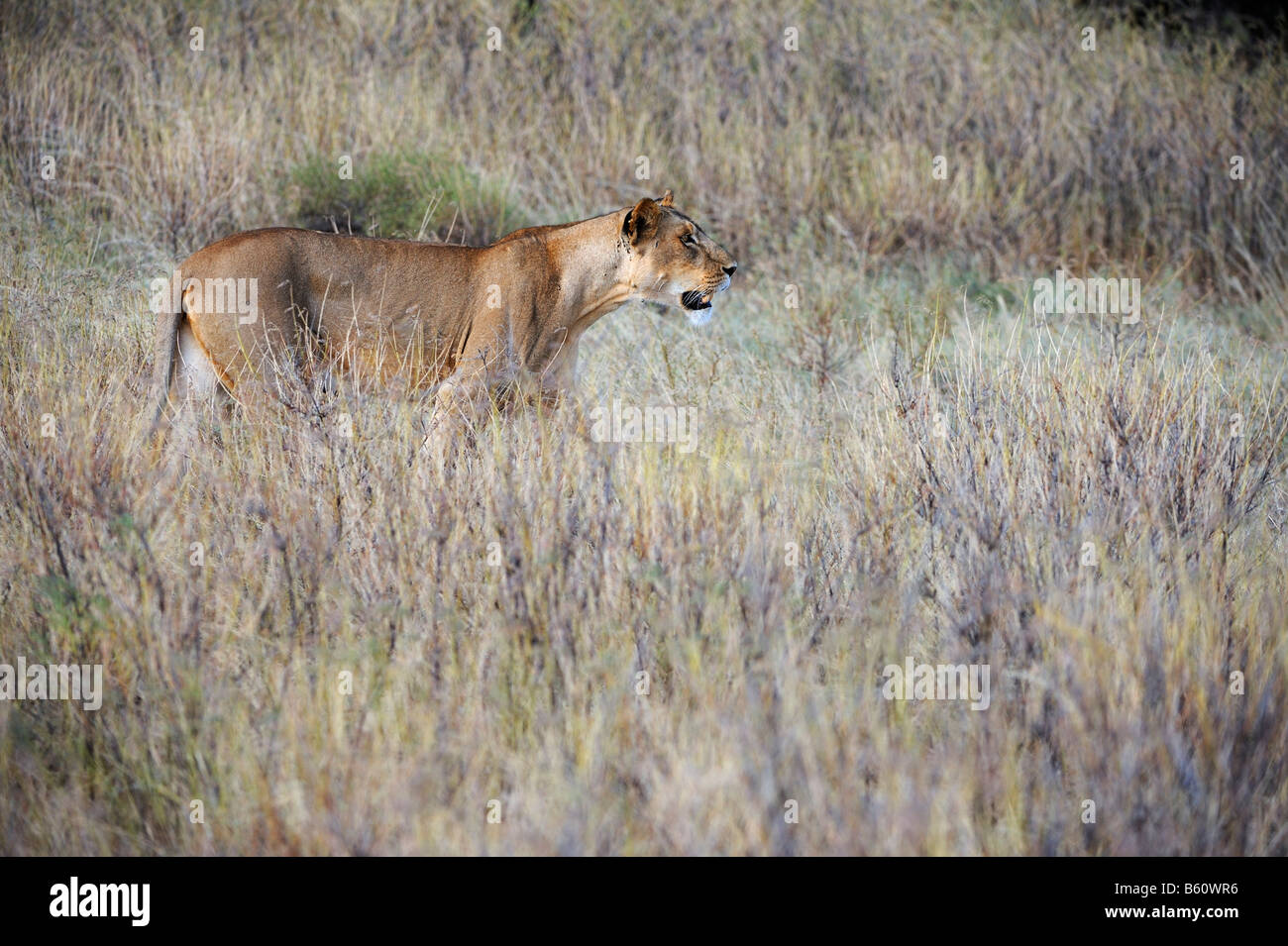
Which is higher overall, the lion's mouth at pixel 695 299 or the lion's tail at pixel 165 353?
the lion's mouth at pixel 695 299

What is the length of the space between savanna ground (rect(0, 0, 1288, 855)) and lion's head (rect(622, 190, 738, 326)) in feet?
1.65

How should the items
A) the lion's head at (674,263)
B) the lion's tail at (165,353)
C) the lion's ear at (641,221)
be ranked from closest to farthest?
the lion's tail at (165,353), the lion's ear at (641,221), the lion's head at (674,263)

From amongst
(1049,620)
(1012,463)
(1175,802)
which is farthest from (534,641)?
(1012,463)

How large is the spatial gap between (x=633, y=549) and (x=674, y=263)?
6.79 feet

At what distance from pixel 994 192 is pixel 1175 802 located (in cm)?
762

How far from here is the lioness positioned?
218 inches

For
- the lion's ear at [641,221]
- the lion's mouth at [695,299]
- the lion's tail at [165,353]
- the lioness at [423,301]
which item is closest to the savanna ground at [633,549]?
the lion's tail at [165,353]

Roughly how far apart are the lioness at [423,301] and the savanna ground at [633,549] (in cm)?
27

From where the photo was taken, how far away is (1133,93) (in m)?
11.2

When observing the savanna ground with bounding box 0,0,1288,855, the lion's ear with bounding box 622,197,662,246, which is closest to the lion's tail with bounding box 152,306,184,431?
the savanna ground with bounding box 0,0,1288,855

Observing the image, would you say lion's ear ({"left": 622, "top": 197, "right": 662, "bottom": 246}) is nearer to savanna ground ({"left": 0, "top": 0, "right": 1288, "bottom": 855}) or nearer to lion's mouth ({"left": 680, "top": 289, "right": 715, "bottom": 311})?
lion's mouth ({"left": 680, "top": 289, "right": 715, "bottom": 311})

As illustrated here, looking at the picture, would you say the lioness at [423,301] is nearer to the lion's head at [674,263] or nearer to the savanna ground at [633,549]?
the lion's head at [674,263]

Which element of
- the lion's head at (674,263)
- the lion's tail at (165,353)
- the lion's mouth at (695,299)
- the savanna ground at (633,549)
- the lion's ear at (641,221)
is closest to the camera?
the savanna ground at (633,549)

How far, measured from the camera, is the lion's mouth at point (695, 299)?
6.50 metres
